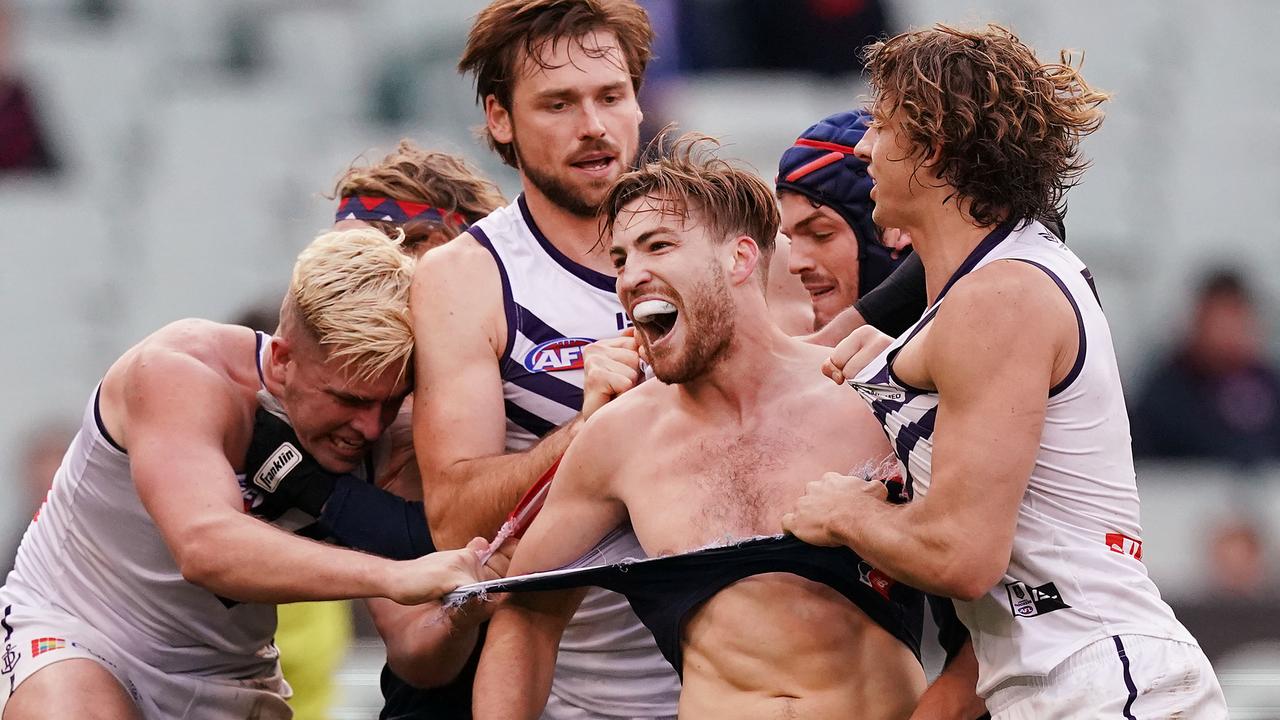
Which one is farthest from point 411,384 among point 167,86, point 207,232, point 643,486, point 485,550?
point 167,86

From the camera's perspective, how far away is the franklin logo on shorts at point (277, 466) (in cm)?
456

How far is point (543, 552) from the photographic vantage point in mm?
4035

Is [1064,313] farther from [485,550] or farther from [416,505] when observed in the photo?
[416,505]

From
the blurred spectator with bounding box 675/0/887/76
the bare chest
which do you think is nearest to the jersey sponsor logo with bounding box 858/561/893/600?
the bare chest

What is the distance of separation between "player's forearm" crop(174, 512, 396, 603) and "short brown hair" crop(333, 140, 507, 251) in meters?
1.64

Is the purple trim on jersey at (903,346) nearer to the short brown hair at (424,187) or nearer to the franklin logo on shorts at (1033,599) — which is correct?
the franklin logo on shorts at (1033,599)

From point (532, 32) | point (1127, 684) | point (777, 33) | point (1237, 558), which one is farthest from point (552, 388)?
point (777, 33)

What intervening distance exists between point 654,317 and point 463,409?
2.53 ft

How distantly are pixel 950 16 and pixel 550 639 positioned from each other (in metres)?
6.48

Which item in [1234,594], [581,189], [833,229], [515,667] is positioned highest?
[581,189]

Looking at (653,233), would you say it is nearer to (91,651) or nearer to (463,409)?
(463,409)

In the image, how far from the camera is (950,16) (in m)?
9.70

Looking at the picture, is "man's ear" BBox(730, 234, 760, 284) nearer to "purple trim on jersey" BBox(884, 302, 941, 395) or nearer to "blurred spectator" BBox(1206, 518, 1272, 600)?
"purple trim on jersey" BBox(884, 302, 941, 395)

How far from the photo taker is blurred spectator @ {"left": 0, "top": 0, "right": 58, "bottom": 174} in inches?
369
